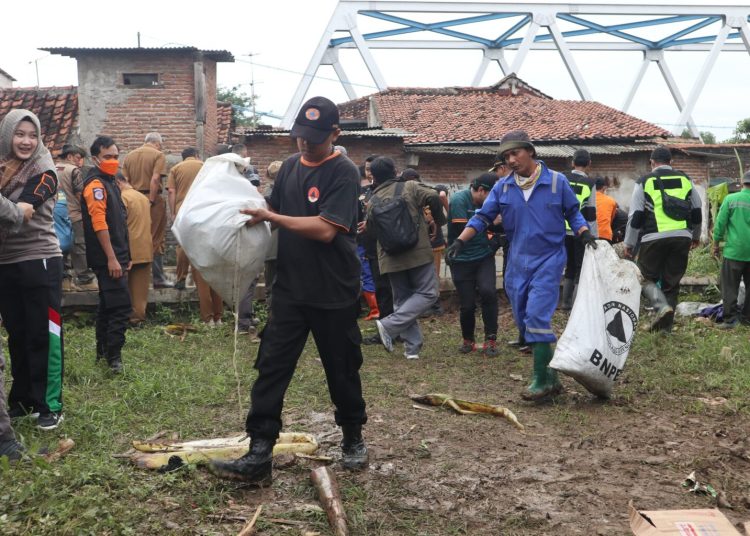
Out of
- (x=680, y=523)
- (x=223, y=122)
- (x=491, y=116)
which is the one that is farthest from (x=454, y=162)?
(x=680, y=523)

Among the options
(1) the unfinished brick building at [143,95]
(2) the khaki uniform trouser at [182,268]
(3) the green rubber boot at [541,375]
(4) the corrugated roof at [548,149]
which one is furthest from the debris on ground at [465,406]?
(4) the corrugated roof at [548,149]

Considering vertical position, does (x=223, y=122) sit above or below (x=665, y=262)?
above

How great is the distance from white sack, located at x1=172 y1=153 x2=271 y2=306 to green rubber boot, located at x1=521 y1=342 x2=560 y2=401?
2.71 m

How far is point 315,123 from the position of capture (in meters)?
4.05

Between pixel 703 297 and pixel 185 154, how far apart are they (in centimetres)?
721

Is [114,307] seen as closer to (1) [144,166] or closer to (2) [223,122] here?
(1) [144,166]

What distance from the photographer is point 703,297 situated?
11.2 metres

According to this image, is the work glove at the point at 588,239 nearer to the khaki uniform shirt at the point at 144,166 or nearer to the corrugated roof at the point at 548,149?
the khaki uniform shirt at the point at 144,166

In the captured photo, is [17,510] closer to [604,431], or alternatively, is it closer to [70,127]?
[604,431]

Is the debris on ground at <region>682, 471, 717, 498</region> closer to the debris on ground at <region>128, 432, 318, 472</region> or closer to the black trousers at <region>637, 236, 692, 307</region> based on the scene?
the debris on ground at <region>128, 432, 318, 472</region>

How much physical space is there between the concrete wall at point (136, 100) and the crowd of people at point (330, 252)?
5842 millimetres

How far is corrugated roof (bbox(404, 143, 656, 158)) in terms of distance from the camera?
62.6 feet

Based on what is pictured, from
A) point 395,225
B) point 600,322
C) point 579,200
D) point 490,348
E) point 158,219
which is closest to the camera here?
point 600,322

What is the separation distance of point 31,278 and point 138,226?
387 cm
